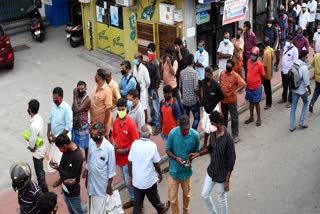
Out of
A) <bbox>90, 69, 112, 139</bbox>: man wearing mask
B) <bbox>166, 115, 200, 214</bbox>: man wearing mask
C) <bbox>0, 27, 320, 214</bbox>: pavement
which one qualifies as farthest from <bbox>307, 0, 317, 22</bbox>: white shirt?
<bbox>166, 115, 200, 214</bbox>: man wearing mask

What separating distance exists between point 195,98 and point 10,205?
4106 mm

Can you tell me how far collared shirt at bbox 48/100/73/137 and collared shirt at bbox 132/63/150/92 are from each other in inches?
94.0

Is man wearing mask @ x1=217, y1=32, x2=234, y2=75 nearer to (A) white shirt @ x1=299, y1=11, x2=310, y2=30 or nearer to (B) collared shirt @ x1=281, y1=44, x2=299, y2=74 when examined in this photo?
(B) collared shirt @ x1=281, y1=44, x2=299, y2=74

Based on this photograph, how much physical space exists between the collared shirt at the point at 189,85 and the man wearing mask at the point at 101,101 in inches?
64.0

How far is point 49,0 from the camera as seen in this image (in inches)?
738

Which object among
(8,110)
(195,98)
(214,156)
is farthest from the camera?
(8,110)

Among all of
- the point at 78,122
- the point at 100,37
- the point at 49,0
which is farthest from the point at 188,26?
the point at 49,0

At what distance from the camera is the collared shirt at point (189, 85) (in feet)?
33.0

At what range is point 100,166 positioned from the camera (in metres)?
7.35

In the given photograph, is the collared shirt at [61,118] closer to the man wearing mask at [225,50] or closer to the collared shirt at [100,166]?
the collared shirt at [100,166]

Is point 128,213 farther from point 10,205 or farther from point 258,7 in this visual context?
point 258,7

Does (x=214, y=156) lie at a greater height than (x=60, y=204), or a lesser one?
greater

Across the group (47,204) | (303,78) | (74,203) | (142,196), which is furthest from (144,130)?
(303,78)

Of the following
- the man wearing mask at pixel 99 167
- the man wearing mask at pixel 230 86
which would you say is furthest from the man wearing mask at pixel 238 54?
the man wearing mask at pixel 99 167
